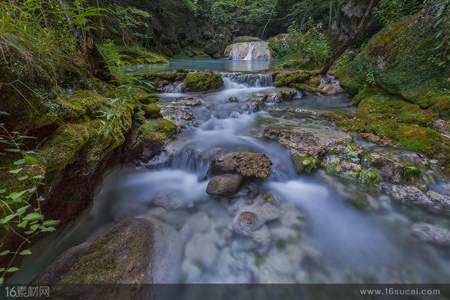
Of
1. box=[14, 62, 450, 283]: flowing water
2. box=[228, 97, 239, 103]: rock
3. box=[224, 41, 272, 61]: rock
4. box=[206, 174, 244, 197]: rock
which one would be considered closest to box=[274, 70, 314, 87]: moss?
box=[228, 97, 239, 103]: rock

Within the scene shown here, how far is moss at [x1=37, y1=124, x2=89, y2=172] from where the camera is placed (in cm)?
175

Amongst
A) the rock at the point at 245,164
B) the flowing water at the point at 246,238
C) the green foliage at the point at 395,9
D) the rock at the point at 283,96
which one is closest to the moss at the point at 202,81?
the rock at the point at 283,96

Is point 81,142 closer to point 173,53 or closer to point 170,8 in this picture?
point 173,53

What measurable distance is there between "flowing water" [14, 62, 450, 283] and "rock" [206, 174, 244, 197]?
99 mm

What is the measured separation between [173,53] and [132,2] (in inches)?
192

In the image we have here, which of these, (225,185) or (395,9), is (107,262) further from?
(395,9)

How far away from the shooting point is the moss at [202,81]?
768 cm

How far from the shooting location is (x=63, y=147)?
1.88m

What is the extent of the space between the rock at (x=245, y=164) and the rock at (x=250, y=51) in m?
17.2

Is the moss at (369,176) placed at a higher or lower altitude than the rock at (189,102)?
lower

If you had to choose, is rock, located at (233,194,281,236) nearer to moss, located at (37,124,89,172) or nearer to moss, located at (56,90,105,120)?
moss, located at (37,124,89,172)

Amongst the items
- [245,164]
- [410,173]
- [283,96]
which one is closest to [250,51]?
[283,96]

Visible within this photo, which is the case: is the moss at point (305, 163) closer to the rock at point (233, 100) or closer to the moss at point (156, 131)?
the moss at point (156, 131)

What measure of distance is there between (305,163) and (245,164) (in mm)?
960
